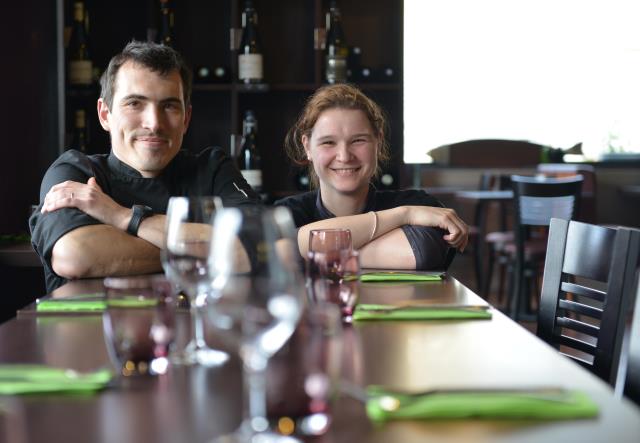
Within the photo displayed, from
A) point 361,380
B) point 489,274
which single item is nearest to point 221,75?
point 489,274

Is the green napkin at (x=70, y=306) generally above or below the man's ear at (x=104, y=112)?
below

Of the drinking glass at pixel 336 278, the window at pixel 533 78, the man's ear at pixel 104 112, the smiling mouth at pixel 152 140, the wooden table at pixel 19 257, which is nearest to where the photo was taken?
the drinking glass at pixel 336 278

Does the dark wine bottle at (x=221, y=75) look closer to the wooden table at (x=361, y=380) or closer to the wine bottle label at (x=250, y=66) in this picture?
the wine bottle label at (x=250, y=66)

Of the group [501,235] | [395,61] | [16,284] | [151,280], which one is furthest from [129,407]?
[501,235]

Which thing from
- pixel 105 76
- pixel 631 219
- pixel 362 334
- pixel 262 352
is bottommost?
pixel 631 219

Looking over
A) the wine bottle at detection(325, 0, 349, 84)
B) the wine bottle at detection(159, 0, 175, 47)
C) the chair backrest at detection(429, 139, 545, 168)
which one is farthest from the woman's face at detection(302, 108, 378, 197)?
the chair backrest at detection(429, 139, 545, 168)

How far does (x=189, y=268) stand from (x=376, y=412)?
1.09 feet

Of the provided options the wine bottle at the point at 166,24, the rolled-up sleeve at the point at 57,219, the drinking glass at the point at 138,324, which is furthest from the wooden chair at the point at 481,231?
the drinking glass at the point at 138,324

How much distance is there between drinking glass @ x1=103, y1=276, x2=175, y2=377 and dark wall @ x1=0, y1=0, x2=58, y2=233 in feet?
8.91

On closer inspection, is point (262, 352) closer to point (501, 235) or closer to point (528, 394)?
point (528, 394)

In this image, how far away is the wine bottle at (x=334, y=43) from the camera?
4.11 metres

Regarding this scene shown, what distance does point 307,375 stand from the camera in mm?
811

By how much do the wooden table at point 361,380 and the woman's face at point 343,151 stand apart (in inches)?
44.4

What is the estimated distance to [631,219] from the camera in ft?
24.3
